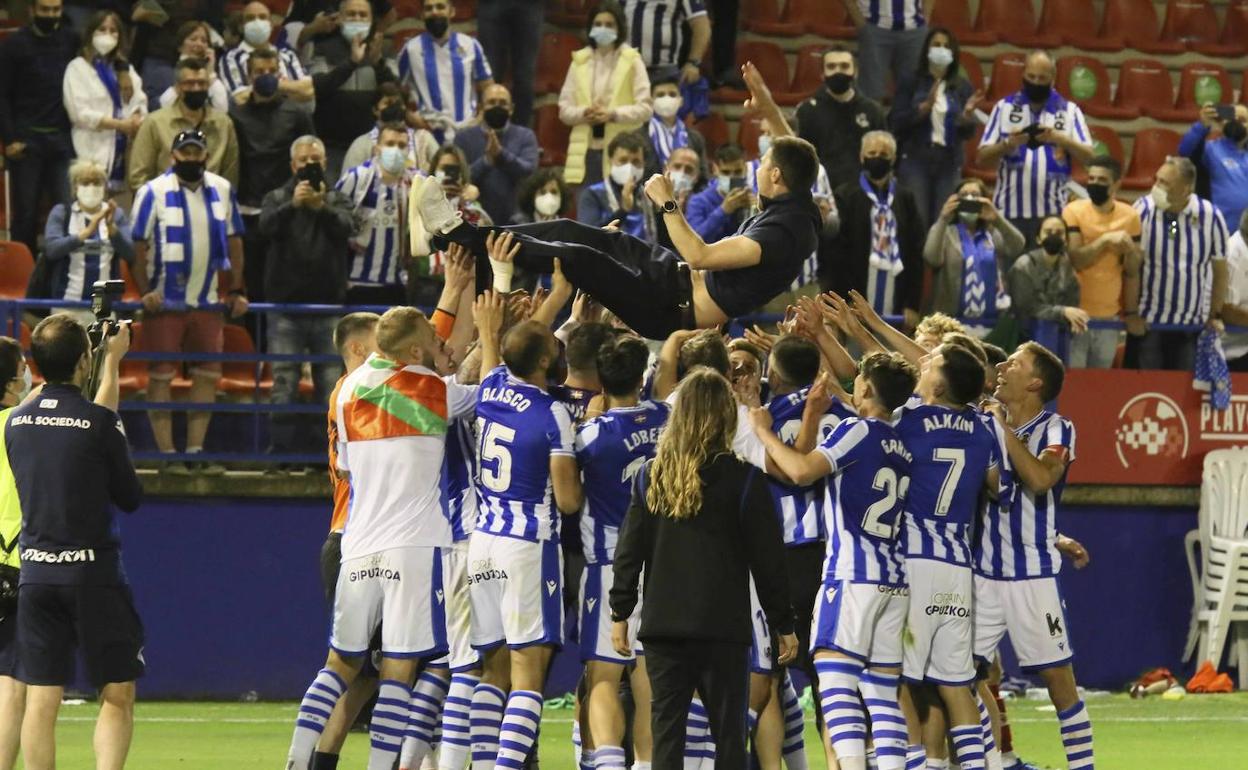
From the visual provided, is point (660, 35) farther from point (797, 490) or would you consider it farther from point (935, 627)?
point (935, 627)

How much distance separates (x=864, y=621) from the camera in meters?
8.53

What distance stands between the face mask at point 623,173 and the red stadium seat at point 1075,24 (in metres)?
7.56

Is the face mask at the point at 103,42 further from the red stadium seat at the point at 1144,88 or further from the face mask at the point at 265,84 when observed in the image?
the red stadium seat at the point at 1144,88

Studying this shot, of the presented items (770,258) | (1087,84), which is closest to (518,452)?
(770,258)

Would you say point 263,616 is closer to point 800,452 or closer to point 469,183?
point 469,183

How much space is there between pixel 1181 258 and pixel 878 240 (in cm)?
228

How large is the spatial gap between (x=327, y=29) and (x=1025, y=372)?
26.3 ft

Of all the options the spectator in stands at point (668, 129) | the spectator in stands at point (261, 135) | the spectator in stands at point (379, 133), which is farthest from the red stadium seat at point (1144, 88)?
the spectator in stands at point (261, 135)

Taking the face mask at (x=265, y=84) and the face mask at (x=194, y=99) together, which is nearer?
the face mask at (x=194, y=99)

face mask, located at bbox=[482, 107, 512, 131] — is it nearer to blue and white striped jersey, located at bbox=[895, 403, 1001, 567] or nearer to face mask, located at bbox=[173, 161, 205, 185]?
face mask, located at bbox=[173, 161, 205, 185]

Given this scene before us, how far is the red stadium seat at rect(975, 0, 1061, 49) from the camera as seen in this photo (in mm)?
20094

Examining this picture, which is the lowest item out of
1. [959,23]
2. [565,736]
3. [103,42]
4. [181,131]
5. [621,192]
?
[565,736]

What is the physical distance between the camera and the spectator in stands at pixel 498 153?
14969 millimetres

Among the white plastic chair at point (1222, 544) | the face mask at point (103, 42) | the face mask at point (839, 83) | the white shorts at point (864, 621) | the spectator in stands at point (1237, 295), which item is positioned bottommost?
the white plastic chair at point (1222, 544)
